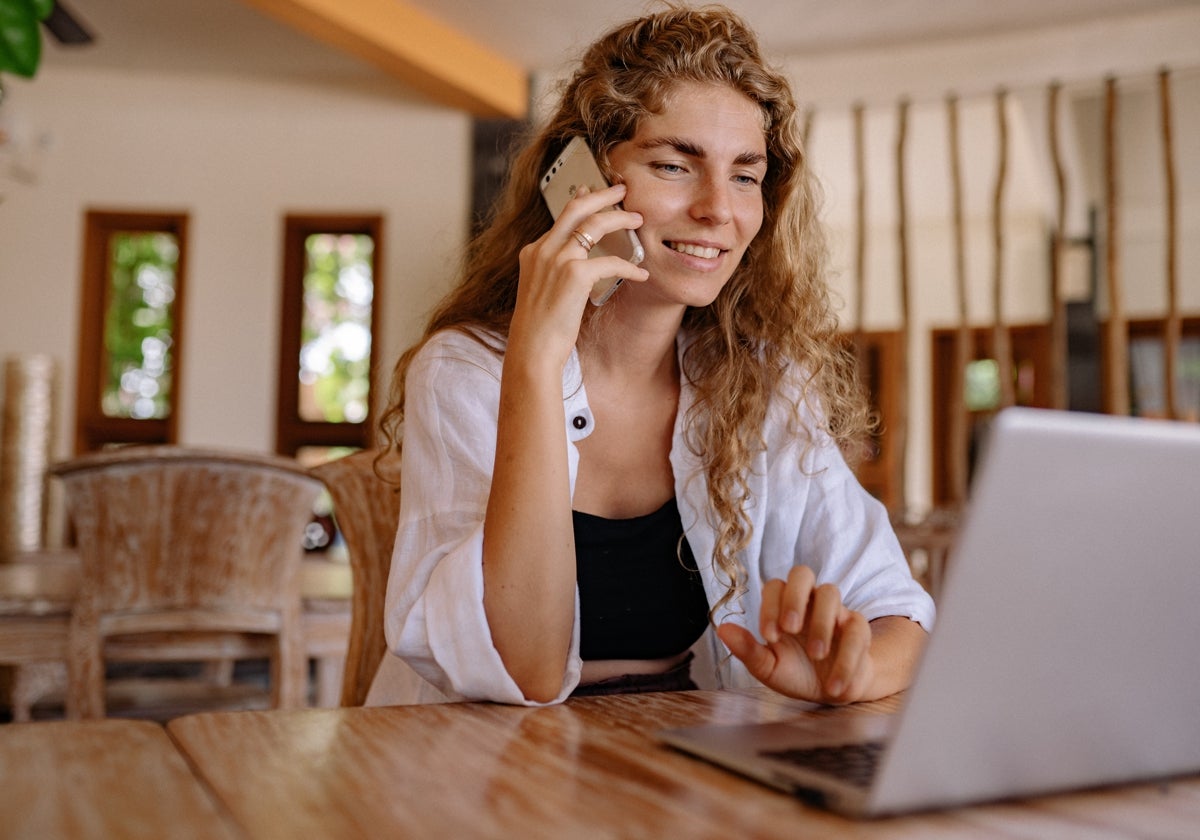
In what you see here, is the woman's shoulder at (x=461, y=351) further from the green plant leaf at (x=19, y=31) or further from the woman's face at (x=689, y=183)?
the green plant leaf at (x=19, y=31)

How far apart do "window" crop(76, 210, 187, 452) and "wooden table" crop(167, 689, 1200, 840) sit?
18.0ft

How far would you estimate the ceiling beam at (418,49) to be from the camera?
4.45 meters

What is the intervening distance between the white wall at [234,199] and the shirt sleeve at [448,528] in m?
4.48

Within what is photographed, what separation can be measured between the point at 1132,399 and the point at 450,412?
8169mm

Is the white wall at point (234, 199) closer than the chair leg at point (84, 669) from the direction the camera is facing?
No

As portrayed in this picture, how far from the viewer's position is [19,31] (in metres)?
1.57

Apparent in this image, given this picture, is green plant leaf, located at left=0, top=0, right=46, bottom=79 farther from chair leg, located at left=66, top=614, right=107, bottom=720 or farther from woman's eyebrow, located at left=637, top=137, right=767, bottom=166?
chair leg, located at left=66, top=614, right=107, bottom=720

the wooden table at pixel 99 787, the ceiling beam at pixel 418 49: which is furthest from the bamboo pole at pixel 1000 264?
the wooden table at pixel 99 787

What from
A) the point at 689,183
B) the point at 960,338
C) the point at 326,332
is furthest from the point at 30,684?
the point at 960,338

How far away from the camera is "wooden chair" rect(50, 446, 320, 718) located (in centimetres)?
220

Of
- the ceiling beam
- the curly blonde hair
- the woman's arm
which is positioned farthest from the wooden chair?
the ceiling beam

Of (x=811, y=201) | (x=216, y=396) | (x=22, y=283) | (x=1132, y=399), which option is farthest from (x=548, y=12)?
(x=1132, y=399)

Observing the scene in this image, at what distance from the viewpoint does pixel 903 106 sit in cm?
519

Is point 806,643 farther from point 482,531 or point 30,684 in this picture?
point 30,684
